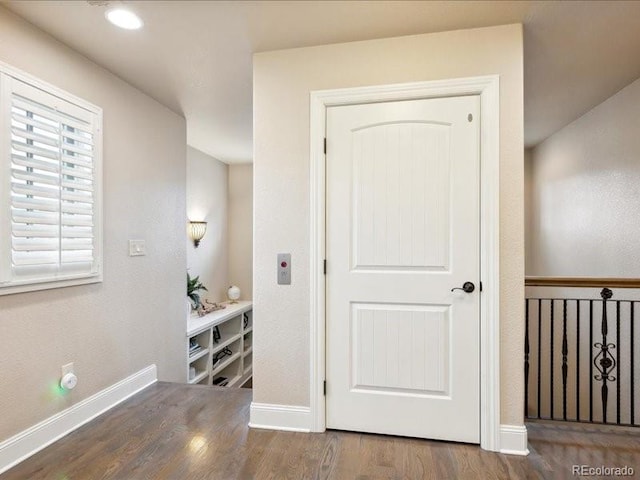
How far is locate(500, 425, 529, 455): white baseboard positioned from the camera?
2.04m

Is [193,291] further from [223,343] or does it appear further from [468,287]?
[468,287]

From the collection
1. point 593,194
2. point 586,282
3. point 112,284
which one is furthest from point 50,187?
point 593,194

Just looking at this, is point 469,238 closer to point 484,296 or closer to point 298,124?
point 484,296

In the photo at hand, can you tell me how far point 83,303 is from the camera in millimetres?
2441

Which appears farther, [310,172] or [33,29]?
[310,172]

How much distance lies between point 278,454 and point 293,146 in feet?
5.89

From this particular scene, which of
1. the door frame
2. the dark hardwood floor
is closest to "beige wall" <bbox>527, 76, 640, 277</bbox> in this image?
the dark hardwood floor

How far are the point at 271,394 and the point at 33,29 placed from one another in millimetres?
2540

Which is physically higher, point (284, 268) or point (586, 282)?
point (284, 268)

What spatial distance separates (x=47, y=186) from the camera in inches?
84.2

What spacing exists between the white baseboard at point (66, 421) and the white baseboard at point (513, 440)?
2.55 m

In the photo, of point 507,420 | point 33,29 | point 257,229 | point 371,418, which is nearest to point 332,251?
point 257,229

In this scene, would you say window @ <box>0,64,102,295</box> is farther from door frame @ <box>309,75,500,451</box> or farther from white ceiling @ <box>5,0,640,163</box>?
door frame @ <box>309,75,500,451</box>

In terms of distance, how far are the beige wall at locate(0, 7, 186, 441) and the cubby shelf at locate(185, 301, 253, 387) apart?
19.4 inches
